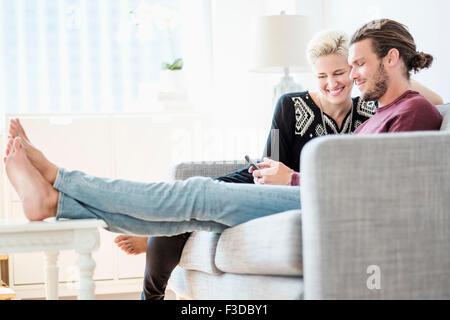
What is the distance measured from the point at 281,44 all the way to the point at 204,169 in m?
1.04

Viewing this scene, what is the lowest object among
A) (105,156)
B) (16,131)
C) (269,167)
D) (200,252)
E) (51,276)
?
(51,276)

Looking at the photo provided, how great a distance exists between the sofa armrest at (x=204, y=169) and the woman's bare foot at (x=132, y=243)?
1.18 feet

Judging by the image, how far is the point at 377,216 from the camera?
5.43 ft

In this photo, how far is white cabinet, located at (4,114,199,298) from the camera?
3518mm

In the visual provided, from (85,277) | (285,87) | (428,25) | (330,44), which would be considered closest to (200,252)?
(85,277)

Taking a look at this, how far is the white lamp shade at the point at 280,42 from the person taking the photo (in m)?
3.50

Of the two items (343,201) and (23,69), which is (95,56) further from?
(343,201)

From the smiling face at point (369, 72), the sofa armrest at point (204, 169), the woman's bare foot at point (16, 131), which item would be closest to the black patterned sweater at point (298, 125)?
the sofa armrest at point (204, 169)

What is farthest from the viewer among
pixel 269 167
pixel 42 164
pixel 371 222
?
pixel 269 167

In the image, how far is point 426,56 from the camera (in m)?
2.28

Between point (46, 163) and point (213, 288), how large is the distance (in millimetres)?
618

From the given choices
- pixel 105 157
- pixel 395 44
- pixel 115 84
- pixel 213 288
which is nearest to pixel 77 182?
pixel 213 288

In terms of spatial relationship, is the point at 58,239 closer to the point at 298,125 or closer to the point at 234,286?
the point at 234,286
